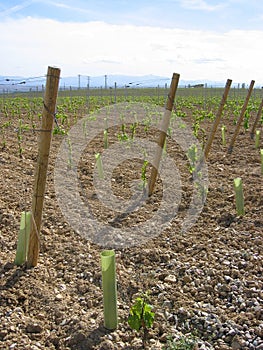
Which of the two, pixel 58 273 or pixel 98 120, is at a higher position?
pixel 98 120

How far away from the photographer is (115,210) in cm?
505

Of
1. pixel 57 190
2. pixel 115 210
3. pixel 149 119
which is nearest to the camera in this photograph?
pixel 115 210

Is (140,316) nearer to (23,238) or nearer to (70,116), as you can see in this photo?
(23,238)

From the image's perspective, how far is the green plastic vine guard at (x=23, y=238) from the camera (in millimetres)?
3410

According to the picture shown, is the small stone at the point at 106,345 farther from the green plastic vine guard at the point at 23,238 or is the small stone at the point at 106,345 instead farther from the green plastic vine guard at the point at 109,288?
the green plastic vine guard at the point at 23,238

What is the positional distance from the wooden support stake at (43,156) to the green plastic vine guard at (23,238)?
7 cm

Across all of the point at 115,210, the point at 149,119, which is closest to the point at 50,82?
the point at 115,210

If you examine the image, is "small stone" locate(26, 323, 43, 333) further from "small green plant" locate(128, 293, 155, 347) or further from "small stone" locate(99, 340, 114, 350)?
"small green plant" locate(128, 293, 155, 347)

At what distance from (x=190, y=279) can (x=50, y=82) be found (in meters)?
2.10

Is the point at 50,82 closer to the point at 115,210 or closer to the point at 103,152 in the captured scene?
the point at 115,210

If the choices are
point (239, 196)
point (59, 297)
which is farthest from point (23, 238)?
point (239, 196)

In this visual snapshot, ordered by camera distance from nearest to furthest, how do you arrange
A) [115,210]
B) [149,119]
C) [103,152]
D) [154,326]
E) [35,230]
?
[154,326] → [35,230] → [115,210] → [103,152] → [149,119]

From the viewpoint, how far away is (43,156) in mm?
3230

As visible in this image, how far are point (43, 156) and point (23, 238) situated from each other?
0.80 meters
